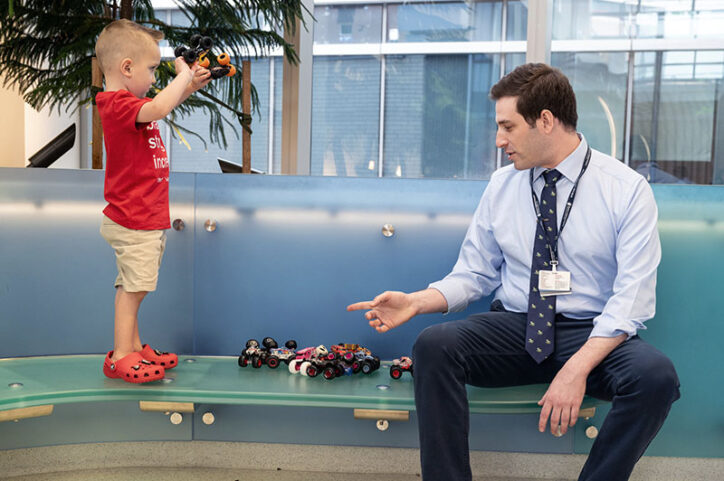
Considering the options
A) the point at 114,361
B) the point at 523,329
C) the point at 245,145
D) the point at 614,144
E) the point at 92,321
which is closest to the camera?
the point at 523,329

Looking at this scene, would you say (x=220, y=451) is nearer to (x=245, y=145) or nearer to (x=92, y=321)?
(x=92, y=321)

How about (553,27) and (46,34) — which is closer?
(46,34)

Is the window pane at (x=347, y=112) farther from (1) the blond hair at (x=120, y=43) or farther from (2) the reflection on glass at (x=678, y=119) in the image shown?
(1) the blond hair at (x=120, y=43)

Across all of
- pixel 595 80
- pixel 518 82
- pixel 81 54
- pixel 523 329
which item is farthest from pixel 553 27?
pixel 81 54

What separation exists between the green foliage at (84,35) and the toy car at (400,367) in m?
1.10

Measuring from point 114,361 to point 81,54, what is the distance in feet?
4.34

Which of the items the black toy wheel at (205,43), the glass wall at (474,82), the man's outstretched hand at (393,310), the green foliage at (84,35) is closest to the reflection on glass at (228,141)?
the glass wall at (474,82)

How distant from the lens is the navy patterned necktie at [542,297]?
5.44 ft

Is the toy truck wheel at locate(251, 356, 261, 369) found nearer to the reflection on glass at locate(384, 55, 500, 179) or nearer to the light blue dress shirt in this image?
the light blue dress shirt

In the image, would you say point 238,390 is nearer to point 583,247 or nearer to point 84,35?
point 583,247

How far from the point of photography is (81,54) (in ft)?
8.38

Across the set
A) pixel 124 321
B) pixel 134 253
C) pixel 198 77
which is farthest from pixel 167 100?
pixel 124 321

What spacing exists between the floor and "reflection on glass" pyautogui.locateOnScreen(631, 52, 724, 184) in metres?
1.63

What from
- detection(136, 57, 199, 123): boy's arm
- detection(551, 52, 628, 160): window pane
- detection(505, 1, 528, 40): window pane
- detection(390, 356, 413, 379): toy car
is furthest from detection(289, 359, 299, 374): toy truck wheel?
detection(505, 1, 528, 40): window pane
